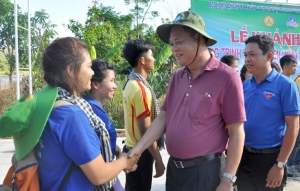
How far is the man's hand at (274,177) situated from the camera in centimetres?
258

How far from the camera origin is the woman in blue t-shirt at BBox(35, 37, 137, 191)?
58.8 inches

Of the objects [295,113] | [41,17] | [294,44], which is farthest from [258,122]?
[41,17]

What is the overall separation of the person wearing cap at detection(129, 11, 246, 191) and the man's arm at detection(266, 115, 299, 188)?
28.2 inches

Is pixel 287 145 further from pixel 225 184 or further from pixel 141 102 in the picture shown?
pixel 141 102

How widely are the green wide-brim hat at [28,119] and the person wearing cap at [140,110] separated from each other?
54.8 inches

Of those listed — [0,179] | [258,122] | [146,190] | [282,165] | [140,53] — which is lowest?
[0,179]

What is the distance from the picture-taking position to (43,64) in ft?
5.46

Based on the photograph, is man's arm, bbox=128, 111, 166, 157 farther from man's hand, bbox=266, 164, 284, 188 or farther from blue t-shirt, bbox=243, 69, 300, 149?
man's hand, bbox=266, 164, 284, 188

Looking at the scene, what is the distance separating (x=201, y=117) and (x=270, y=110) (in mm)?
950

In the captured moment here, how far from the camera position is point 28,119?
1474 millimetres

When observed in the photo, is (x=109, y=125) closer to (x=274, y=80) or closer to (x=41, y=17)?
(x=274, y=80)

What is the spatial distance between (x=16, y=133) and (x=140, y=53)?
181cm

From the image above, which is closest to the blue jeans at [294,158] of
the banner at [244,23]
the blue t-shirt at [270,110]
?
the blue t-shirt at [270,110]

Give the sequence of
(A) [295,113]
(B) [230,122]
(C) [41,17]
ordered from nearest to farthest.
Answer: (B) [230,122] → (A) [295,113] → (C) [41,17]
